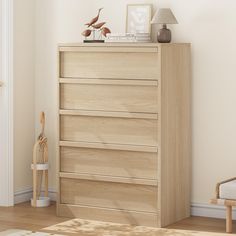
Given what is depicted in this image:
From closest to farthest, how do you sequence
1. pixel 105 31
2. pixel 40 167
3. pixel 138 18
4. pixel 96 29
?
pixel 105 31
pixel 138 18
pixel 96 29
pixel 40 167

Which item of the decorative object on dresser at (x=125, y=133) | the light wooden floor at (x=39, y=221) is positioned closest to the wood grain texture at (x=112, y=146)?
the decorative object on dresser at (x=125, y=133)

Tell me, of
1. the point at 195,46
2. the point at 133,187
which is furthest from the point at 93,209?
the point at 195,46

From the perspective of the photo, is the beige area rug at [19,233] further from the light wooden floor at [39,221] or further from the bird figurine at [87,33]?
the bird figurine at [87,33]

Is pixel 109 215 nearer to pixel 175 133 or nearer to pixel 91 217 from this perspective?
pixel 91 217

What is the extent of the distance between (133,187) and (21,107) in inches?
51.1

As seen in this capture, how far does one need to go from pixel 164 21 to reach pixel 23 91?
140cm

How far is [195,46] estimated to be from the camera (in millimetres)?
5117

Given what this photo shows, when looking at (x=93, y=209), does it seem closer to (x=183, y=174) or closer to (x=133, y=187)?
(x=133, y=187)

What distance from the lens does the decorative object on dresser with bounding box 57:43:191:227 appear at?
189 inches

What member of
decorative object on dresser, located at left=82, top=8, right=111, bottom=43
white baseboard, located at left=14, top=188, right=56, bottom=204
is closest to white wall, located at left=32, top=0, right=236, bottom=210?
decorative object on dresser, located at left=82, top=8, right=111, bottom=43

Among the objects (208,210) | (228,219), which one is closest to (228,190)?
(228,219)

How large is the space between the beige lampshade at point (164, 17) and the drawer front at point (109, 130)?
72 cm

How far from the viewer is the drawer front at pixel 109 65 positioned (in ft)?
15.7

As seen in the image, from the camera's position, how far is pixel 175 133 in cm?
496
